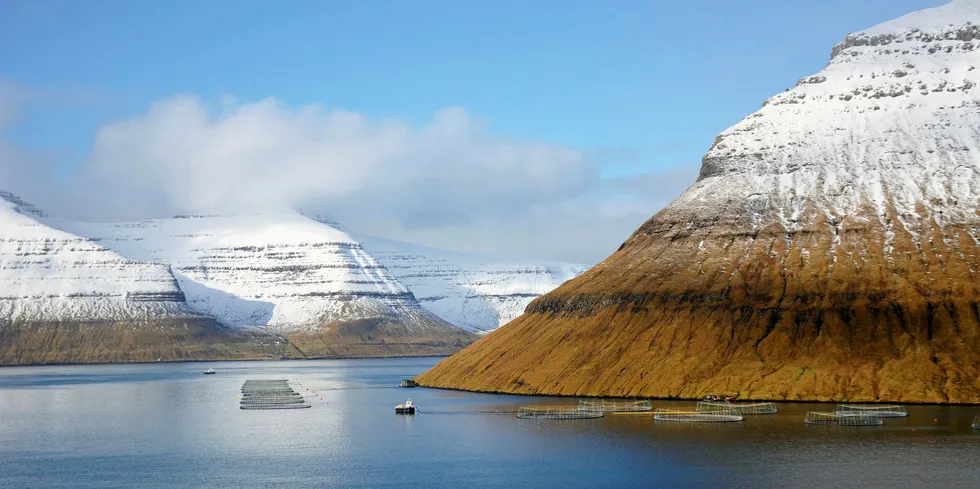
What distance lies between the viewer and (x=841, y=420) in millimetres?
150875

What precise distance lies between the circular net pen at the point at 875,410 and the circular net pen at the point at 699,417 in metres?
13.6

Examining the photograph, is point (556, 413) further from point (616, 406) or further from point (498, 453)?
point (498, 453)

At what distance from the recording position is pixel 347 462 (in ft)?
431

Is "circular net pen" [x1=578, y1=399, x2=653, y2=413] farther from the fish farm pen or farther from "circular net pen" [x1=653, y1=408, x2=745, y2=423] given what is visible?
"circular net pen" [x1=653, y1=408, x2=745, y2=423]

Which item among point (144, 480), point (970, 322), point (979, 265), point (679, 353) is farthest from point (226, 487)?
point (979, 265)

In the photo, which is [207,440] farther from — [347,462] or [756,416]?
[756,416]

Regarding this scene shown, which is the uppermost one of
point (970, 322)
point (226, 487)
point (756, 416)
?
point (970, 322)

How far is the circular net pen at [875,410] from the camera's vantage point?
152 m

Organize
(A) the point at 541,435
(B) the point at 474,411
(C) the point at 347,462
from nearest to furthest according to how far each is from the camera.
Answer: (C) the point at 347,462 → (A) the point at 541,435 → (B) the point at 474,411

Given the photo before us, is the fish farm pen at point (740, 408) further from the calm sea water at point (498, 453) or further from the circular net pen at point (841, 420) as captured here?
the circular net pen at point (841, 420)

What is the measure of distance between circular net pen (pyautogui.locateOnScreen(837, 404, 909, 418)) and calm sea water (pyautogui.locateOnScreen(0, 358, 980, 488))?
262 cm

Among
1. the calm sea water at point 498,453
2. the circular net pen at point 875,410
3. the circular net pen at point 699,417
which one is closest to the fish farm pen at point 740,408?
the circular net pen at point 699,417

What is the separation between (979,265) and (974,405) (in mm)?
42261

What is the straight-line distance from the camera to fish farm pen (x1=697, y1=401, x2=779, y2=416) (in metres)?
162
